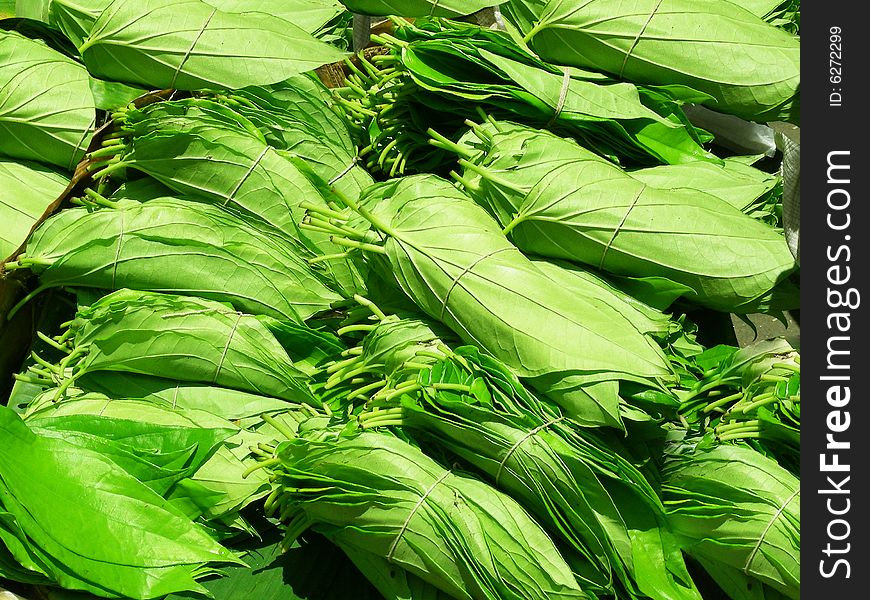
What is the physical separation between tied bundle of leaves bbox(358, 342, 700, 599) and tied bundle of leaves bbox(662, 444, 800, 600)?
6 cm

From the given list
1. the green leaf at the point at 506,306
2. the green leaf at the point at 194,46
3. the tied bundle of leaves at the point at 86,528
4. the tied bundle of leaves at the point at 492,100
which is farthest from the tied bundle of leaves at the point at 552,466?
the green leaf at the point at 194,46

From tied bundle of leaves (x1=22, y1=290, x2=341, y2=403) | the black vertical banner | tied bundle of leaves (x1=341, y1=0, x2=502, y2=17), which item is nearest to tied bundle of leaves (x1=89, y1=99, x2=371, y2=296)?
tied bundle of leaves (x1=22, y1=290, x2=341, y2=403)

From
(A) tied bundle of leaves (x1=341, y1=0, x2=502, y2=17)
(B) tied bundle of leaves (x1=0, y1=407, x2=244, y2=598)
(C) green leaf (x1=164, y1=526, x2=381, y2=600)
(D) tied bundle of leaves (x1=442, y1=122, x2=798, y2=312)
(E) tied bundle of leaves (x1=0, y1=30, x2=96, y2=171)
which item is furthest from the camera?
(A) tied bundle of leaves (x1=341, y1=0, x2=502, y2=17)

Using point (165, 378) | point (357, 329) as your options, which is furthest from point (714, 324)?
point (165, 378)

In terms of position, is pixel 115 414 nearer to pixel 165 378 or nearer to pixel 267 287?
pixel 165 378

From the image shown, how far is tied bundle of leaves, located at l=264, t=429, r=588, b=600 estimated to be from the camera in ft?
3.57

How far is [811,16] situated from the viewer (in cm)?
129

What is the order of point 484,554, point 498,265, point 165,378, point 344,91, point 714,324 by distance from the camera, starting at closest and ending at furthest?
point 484,554 → point 498,265 → point 165,378 → point 714,324 → point 344,91

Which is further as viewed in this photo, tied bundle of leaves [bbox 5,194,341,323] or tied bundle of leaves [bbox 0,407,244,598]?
tied bundle of leaves [bbox 5,194,341,323]

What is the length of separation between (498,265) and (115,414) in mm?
604

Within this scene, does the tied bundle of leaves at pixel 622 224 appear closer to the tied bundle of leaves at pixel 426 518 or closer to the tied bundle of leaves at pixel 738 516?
the tied bundle of leaves at pixel 738 516

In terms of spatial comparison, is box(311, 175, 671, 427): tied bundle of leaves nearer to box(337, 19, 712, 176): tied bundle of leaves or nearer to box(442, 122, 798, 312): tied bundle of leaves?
box(442, 122, 798, 312): tied bundle of leaves

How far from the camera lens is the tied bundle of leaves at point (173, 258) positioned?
4.45 ft

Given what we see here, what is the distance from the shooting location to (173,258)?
1354mm
